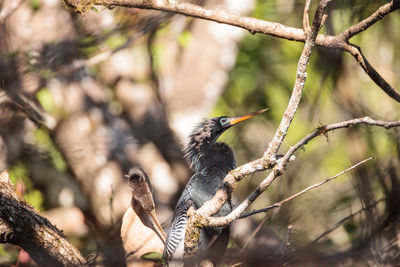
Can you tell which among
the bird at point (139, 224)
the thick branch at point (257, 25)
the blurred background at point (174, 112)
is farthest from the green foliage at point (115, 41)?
the bird at point (139, 224)

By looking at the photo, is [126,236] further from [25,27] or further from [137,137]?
[25,27]

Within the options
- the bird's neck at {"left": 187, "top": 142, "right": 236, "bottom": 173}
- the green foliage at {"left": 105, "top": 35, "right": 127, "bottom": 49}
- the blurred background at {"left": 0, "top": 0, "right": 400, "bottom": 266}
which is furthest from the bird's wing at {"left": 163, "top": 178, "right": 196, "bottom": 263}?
the green foliage at {"left": 105, "top": 35, "right": 127, "bottom": 49}

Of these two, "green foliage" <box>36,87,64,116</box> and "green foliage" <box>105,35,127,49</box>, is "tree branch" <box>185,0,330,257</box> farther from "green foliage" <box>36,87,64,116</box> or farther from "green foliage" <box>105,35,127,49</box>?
"green foliage" <box>36,87,64,116</box>

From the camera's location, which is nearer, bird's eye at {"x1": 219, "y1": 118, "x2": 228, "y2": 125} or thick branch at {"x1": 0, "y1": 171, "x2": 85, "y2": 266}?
thick branch at {"x1": 0, "y1": 171, "x2": 85, "y2": 266}

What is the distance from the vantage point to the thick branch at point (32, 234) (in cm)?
195

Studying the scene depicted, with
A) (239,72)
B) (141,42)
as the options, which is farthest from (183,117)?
(239,72)

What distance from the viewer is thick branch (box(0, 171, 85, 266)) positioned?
1949 mm

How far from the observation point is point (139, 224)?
7.14 feet

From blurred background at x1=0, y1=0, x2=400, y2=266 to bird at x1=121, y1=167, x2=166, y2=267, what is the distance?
15cm

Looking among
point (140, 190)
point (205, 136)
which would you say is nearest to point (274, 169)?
point (140, 190)

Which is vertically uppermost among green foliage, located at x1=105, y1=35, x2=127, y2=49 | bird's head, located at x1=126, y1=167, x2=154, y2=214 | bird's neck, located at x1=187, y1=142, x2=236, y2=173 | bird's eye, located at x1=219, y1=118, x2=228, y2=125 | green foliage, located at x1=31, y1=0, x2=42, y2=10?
green foliage, located at x1=31, y1=0, x2=42, y2=10

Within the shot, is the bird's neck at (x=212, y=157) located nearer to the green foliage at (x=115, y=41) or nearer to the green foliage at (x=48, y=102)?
the green foliage at (x=115, y=41)

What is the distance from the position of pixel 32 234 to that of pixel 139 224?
0.46m

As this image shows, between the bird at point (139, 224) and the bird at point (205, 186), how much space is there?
0.10 metres
